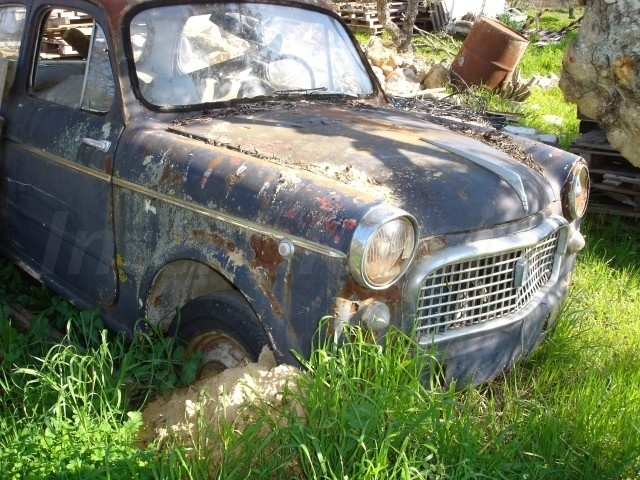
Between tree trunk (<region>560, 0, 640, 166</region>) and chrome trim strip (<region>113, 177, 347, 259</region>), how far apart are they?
3.01 m

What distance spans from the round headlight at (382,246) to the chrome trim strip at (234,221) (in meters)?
0.07

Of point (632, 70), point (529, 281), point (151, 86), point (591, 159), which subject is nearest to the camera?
point (529, 281)

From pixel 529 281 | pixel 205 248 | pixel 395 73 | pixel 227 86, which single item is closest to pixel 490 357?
pixel 529 281

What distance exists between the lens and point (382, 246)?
2299 mm

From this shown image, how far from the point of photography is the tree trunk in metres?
4.53

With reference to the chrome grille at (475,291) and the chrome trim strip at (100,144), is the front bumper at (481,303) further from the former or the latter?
the chrome trim strip at (100,144)

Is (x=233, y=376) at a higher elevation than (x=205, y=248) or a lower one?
lower

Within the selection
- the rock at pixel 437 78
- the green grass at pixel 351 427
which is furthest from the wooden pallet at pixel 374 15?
the green grass at pixel 351 427

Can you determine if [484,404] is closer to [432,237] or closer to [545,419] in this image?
[545,419]

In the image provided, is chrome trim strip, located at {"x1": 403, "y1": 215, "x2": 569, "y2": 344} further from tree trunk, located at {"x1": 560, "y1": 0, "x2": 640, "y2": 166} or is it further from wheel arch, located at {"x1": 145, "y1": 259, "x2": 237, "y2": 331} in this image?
tree trunk, located at {"x1": 560, "y1": 0, "x2": 640, "y2": 166}

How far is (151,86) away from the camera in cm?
318

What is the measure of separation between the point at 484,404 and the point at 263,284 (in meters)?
1.00

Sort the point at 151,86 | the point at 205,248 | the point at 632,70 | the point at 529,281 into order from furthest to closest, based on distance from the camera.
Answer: the point at 632,70 < the point at 151,86 < the point at 529,281 < the point at 205,248

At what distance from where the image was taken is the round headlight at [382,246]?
7.34ft
